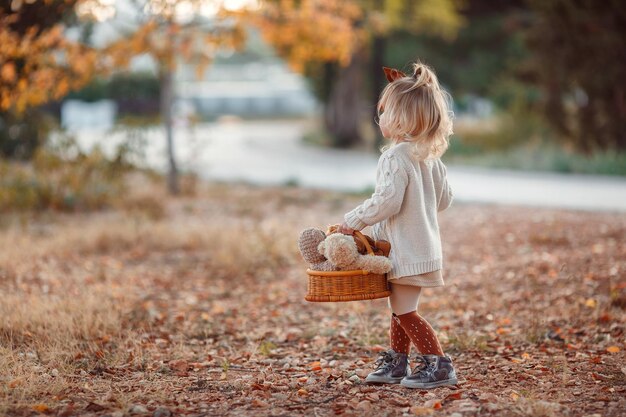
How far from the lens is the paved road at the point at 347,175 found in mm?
11648

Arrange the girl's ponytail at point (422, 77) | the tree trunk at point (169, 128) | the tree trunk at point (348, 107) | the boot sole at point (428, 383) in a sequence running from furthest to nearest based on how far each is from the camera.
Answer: the tree trunk at point (348, 107) < the tree trunk at point (169, 128) < the boot sole at point (428, 383) < the girl's ponytail at point (422, 77)

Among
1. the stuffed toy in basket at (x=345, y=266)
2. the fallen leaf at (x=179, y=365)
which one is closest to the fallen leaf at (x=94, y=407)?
the fallen leaf at (x=179, y=365)

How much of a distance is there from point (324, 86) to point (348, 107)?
274 cm

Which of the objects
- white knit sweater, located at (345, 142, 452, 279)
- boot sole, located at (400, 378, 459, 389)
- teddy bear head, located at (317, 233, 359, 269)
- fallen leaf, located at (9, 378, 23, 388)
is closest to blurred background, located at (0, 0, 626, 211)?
white knit sweater, located at (345, 142, 452, 279)

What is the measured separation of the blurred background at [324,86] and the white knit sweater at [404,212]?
1.37 m

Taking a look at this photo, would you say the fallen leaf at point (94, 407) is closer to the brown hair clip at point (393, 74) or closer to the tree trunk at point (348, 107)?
the brown hair clip at point (393, 74)

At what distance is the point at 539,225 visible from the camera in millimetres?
9344

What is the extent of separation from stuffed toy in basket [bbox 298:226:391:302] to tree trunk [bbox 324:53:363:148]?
55.1 ft

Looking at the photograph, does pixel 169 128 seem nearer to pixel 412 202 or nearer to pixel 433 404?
pixel 412 202

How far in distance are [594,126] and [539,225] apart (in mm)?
6316

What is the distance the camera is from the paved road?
38.2ft

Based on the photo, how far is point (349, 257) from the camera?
13.6ft

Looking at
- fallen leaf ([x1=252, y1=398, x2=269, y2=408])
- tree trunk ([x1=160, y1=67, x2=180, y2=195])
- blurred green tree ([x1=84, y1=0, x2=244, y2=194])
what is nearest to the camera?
fallen leaf ([x1=252, y1=398, x2=269, y2=408])

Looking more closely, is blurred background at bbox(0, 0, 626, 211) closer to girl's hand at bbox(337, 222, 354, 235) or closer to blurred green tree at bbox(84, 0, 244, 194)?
blurred green tree at bbox(84, 0, 244, 194)
